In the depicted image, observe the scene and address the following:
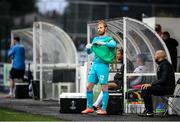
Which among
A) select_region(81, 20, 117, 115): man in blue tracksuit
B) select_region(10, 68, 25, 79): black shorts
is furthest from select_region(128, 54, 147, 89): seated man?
select_region(10, 68, 25, 79): black shorts

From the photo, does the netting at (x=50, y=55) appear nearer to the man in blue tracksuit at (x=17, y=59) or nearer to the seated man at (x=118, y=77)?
the man in blue tracksuit at (x=17, y=59)

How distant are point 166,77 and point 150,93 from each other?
520 mm

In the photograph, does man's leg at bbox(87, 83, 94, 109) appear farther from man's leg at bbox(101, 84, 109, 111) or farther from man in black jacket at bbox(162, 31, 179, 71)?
man in black jacket at bbox(162, 31, 179, 71)

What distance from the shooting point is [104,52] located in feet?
60.9

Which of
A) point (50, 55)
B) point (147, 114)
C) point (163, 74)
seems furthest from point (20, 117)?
point (50, 55)

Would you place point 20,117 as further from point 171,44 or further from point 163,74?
point 171,44

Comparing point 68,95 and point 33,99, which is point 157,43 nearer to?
point 68,95

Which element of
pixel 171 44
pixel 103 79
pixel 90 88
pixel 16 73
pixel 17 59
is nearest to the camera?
pixel 103 79

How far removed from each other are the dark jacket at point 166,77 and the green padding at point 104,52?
3.92 ft

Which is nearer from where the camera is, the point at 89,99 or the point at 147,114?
the point at 147,114

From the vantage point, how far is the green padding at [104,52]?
18.5 m

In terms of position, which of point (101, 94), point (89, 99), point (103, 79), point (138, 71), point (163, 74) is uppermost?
point (138, 71)

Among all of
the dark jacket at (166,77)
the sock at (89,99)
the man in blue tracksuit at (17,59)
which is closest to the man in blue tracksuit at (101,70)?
the sock at (89,99)

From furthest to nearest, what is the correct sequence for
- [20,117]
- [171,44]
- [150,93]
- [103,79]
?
[171,44]
[103,79]
[150,93]
[20,117]
